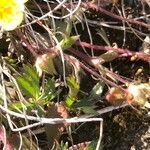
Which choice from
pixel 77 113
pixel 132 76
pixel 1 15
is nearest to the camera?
pixel 1 15

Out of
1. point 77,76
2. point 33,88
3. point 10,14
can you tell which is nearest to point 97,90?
point 77,76

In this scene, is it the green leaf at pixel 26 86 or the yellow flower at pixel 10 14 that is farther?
the green leaf at pixel 26 86

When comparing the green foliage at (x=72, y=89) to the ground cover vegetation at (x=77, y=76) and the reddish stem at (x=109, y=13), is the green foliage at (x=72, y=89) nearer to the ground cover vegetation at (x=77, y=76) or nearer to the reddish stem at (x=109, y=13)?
the ground cover vegetation at (x=77, y=76)

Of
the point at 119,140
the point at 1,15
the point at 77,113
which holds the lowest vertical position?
the point at 119,140

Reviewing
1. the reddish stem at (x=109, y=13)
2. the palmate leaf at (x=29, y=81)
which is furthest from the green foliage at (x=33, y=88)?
the reddish stem at (x=109, y=13)

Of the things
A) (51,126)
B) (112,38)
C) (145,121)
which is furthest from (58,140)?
(112,38)

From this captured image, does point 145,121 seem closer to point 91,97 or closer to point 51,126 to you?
point 91,97

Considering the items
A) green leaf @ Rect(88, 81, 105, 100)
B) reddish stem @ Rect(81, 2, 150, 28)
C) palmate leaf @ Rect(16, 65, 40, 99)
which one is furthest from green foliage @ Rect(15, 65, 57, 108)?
reddish stem @ Rect(81, 2, 150, 28)
